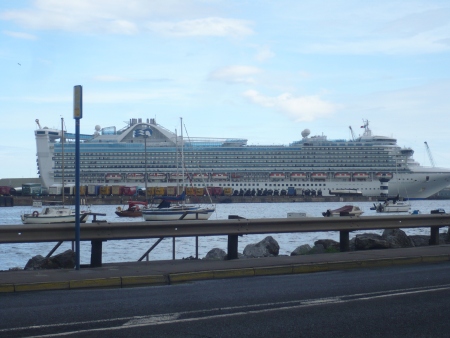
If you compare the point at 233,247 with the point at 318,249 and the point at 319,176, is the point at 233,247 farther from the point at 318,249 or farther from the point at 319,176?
the point at 319,176

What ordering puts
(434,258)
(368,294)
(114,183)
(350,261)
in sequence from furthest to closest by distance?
1. (114,183)
2. (434,258)
3. (350,261)
4. (368,294)

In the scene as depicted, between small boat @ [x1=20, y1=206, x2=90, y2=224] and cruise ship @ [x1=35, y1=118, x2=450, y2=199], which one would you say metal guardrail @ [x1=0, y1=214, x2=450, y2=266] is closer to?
small boat @ [x1=20, y1=206, x2=90, y2=224]

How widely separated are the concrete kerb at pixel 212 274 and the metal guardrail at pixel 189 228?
64.9 inches

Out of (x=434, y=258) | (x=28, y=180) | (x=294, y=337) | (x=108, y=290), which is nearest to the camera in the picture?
(x=294, y=337)

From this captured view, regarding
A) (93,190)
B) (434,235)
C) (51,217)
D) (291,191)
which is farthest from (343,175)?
(434,235)

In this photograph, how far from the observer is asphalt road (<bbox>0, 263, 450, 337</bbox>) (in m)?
7.15

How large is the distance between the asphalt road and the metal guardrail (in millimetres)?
2164

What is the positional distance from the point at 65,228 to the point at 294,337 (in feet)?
22.0

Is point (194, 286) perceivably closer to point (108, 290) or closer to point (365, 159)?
point (108, 290)

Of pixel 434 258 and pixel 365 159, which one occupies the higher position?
pixel 365 159

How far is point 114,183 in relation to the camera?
96812mm

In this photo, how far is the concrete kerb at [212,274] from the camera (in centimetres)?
1057

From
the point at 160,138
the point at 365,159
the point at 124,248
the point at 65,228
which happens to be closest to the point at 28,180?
the point at 160,138

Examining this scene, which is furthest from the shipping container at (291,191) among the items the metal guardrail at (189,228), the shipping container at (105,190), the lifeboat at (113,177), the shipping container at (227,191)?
the metal guardrail at (189,228)
